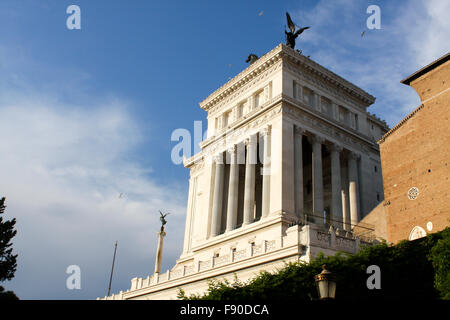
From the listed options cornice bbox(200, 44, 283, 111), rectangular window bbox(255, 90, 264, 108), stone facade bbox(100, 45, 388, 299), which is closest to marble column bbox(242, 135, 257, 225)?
stone facade bbox(100, 45, 388, 299)

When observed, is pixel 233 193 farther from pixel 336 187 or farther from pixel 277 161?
pixel 336 187

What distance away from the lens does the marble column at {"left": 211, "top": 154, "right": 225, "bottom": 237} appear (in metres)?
53.0

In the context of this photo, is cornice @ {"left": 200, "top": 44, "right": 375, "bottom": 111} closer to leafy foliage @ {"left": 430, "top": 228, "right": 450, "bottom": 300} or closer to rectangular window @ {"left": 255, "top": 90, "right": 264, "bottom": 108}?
rectangular window @ {"left": 255, "top": 90, "right": 264, "bottom": 108}

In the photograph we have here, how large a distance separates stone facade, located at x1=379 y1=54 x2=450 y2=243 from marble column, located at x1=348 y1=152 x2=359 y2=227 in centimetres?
1360

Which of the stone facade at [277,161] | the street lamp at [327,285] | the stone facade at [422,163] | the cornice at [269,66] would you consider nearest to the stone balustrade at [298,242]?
the stone facade at [277,161]

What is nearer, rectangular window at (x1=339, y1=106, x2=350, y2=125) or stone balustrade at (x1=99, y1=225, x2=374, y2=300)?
stone balustrade at (x1=99, y1=225, x2=374, y2=300)

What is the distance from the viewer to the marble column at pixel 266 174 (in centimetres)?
4716

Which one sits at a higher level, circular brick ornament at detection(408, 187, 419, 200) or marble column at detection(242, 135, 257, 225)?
marble column at detection(242, 135, 257, 225)

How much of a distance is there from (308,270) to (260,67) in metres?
33.8

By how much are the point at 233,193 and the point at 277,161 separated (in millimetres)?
8036

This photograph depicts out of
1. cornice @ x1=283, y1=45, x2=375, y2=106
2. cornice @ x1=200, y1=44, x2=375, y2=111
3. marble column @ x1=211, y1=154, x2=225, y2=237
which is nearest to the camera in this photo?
marble column @ x1=211, y1=154, x2=225, y2=237

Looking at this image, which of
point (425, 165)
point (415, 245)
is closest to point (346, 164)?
point (425, 165)

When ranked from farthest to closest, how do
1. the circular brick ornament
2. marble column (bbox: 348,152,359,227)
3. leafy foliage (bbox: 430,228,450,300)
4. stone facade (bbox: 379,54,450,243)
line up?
marble column (bbox: 348,152,359,227), the circular brick ornament, stone facade (bbox: 379,54,450,243), leafy foliage (bbox: 430,228,450,300)

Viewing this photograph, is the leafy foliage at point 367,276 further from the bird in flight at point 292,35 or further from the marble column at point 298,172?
the bird in flight at point 292,35
